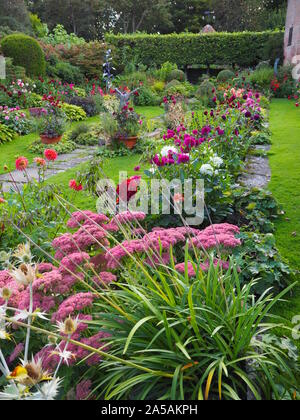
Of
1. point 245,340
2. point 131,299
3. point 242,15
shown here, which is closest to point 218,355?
point 245,340

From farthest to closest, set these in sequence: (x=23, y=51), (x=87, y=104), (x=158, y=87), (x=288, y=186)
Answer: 1. (x=158, y=87)
2. (x=23, y=51)
3. (x=87, y=104)
4. (x=288, y=186)

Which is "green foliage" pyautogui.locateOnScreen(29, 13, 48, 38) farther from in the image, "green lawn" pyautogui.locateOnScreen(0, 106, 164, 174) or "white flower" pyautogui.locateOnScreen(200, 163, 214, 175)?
"white flower" pyautogui.locateOnScreen(200, 163, 214, 175)

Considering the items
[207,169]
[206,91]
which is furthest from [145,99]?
[207,169]

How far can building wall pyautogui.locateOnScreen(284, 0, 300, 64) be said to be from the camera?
1510 centimetres

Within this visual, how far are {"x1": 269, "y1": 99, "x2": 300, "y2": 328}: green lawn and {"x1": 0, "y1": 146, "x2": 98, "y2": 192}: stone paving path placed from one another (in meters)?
3.03

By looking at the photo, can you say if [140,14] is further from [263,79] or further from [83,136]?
[83,136]

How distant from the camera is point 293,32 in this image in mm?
15438

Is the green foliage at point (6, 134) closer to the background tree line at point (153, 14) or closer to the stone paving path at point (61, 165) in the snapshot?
the stone paving path at point (61, 165)

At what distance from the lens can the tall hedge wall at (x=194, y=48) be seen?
60.1ft

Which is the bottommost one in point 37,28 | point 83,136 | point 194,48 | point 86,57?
point 83,136

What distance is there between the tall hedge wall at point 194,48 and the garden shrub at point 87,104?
7910 millimetres

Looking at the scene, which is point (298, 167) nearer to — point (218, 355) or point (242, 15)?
point (218, 355)

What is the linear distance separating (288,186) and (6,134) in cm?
583
